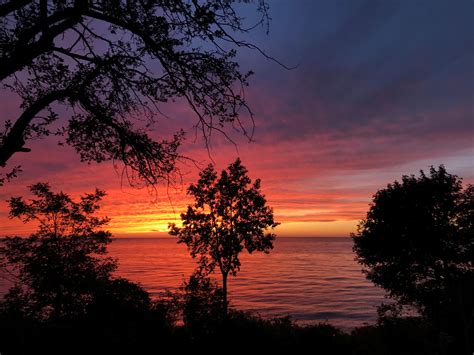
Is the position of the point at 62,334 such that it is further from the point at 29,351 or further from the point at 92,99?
the point at 92,99

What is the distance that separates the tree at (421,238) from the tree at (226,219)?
13.4m

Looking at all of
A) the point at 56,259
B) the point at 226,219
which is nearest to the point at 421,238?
the point at 226,219

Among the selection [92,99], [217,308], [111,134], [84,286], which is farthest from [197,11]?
[217,308]

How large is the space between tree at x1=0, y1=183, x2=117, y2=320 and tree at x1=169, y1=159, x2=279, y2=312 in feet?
27.4

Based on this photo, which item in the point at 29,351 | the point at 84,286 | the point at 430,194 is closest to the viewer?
the point at 29,351

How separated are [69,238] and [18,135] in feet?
47.0

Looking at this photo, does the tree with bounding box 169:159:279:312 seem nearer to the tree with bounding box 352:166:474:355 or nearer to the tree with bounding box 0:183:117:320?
the tree with bounding box 0:183:117:320

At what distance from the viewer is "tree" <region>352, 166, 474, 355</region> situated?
31922 millimetres

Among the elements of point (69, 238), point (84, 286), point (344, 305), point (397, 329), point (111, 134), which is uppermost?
point (111, 134)

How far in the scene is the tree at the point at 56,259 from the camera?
1528 centimetres

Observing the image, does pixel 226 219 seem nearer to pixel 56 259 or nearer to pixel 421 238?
pixel 56 259

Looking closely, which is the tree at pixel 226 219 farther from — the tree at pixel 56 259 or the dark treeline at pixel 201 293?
the tree at pixel 56 259

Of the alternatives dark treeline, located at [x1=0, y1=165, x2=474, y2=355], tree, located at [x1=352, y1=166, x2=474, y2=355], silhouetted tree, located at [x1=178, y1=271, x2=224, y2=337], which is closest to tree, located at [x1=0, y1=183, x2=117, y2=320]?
dark treeline, located at [x1=0, y1=165, x2=474, y2=355]

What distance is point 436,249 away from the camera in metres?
32.2
